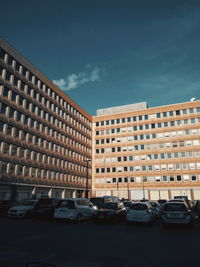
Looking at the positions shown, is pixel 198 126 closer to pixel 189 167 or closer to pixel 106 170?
pixel 189 167

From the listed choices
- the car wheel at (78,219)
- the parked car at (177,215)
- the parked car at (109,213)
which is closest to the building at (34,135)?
the car wheel at (78,219)

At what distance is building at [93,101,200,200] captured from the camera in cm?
5356

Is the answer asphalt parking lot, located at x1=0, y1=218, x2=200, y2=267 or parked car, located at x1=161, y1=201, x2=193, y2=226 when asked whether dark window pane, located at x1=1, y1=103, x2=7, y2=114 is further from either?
parked car, located at x1=161, y1=201, x2=193, y2=226

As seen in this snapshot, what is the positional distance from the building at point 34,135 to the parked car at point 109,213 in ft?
64.4

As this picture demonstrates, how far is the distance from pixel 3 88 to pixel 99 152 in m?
35.7

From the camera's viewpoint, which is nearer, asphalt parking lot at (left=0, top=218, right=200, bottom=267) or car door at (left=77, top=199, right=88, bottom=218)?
asphalt parking lot at (left=0, top=218, right=200, bottom=267)

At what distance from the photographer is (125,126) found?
62.4 meters

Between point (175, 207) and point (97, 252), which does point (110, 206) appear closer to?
point (175, 207)

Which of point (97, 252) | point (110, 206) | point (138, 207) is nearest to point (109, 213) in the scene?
point (110, 206)

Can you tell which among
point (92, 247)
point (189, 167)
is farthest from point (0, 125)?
point (189, 167)

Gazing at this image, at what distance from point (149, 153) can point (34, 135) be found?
30556 millimetres

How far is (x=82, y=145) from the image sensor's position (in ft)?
191

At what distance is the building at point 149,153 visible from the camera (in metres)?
53.6

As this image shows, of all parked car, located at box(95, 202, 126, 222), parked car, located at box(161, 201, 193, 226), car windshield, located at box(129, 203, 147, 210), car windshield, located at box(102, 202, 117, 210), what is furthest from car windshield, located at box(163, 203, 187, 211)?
car windshield, located at box(102, 202, 117, 210)
